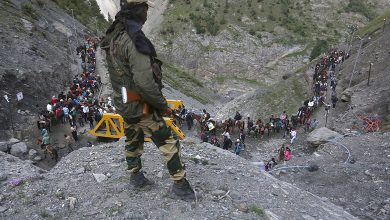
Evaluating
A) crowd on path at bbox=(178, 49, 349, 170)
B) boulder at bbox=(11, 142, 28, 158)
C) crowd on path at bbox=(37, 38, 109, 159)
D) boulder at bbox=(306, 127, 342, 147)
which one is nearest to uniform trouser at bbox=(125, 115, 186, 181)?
crowd on path at bbox=(178, 49, 349, 170)

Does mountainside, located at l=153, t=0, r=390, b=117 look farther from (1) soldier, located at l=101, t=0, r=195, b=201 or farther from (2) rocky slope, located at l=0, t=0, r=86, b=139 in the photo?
(1) soldier, located at l=101, t=0, r=195, b=201

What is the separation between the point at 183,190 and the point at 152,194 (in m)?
0.64

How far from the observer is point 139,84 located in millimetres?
6023

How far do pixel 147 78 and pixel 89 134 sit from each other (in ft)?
58.8

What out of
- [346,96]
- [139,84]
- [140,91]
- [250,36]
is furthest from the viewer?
[250,36]

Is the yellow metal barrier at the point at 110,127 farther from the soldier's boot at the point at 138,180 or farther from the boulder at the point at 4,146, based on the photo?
the soldier's boot at the point at 138,180

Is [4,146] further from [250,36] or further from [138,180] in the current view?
[250,36]

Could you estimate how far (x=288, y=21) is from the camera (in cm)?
7762

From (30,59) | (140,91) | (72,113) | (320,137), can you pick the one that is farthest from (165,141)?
(30,59)

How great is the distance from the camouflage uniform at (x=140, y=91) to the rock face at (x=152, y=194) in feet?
2.65

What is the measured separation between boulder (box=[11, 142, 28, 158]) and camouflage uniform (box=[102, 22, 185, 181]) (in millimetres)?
16653

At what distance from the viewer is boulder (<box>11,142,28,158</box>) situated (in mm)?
21433

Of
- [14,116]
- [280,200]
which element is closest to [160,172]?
[280,200]

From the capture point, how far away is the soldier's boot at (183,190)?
22.5ft
